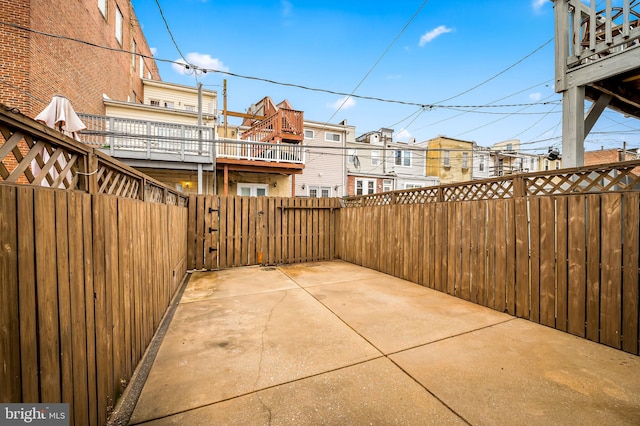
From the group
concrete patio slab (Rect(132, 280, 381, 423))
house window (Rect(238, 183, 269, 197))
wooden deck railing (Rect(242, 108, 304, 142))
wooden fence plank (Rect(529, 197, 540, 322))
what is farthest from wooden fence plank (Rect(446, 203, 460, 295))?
house window (Rect(238, 183, 269, 197))

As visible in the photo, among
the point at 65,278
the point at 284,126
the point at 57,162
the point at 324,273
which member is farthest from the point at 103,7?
the point at 65,278

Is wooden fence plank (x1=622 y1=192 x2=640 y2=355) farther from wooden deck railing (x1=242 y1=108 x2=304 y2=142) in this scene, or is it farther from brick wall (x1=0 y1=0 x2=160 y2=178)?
brick wall (x1=0 y1=0 x2=160 y2=178)

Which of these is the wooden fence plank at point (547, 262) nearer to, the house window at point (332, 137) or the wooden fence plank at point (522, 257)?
the wooden fence plank at point (522, 257)

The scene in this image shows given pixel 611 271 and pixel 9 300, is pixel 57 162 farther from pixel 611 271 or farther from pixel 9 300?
pixel 611 271

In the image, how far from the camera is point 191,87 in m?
15.9

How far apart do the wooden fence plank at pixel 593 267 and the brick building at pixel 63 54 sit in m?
9.55

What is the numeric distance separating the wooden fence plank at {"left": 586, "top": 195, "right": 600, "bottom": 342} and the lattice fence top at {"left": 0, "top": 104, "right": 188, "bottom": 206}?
14.8 feet

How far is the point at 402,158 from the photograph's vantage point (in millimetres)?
19734

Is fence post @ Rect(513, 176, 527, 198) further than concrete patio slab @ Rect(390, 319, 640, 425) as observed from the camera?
Yes

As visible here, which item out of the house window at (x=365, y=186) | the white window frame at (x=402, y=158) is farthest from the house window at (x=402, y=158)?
the house window at (x=365, y=186)

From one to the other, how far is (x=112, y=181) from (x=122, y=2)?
18134mm

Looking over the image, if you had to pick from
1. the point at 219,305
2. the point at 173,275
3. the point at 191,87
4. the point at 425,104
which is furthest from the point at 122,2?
the point at 219,305

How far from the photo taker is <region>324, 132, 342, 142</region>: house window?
16.7 metres

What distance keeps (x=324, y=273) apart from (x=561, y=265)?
424cm
